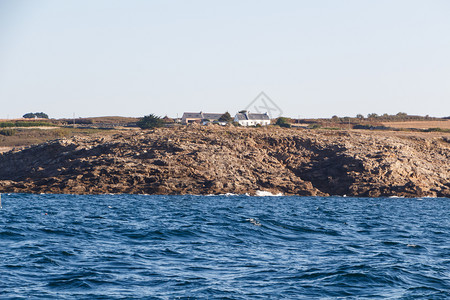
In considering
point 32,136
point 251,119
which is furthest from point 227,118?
point 32,136

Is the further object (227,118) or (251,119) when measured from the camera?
(251,119)

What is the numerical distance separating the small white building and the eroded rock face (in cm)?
6243

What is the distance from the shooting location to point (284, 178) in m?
67.4

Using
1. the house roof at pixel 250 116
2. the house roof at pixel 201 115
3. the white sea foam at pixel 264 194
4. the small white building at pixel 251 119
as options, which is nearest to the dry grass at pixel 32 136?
the small white building at pixel 251 119

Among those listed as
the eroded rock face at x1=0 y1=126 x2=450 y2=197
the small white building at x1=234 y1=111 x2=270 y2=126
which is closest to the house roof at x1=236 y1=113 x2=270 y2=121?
the small white building at x1=234 y1=111 x2=270 y2=126

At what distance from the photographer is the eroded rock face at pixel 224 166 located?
6328 cm

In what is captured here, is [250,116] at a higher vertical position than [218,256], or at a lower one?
higher

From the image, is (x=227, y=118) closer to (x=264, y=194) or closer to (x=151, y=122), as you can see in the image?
(x=151, y=122)

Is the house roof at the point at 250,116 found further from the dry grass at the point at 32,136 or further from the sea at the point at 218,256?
the sea at the point at 218,256

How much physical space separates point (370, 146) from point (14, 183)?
154 feet

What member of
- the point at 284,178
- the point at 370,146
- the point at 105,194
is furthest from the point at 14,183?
the point at 370,146

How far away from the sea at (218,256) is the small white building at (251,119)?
104214 millimetres

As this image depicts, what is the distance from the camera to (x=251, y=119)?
14525cm

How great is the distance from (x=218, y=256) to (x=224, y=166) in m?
45.0
